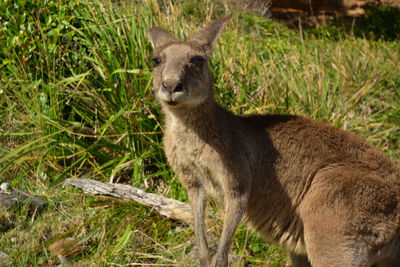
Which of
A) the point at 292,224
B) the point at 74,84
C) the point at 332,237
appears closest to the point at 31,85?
the point at 74,84

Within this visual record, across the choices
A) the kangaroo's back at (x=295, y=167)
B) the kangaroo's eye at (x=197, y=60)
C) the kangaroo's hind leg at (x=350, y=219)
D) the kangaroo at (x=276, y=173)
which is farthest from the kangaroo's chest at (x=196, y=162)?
the kangaroo's hind leg at (x=350, y=219)

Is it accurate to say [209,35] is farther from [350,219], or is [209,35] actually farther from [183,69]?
[350,219]

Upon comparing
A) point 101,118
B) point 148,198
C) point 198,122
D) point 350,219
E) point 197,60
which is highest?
point 197,60

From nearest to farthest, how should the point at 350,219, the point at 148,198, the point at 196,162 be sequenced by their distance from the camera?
the point at 350,219 → the point at 196,162 → the point at 148,198

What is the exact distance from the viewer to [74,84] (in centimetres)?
601

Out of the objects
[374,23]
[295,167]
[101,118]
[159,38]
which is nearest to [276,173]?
[295,167]

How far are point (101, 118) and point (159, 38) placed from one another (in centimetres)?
175

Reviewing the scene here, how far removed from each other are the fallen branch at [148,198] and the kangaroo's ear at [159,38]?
5.11 ft

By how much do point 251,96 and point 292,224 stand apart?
Answer: 228 cm

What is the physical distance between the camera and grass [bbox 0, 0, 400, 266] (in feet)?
16.3

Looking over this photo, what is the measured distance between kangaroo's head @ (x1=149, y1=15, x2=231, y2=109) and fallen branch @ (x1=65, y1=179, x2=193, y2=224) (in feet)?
4.63

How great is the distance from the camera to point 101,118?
584cm

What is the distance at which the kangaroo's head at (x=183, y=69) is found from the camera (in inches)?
→ 144

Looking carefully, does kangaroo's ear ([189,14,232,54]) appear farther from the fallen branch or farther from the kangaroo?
the fallen branch
